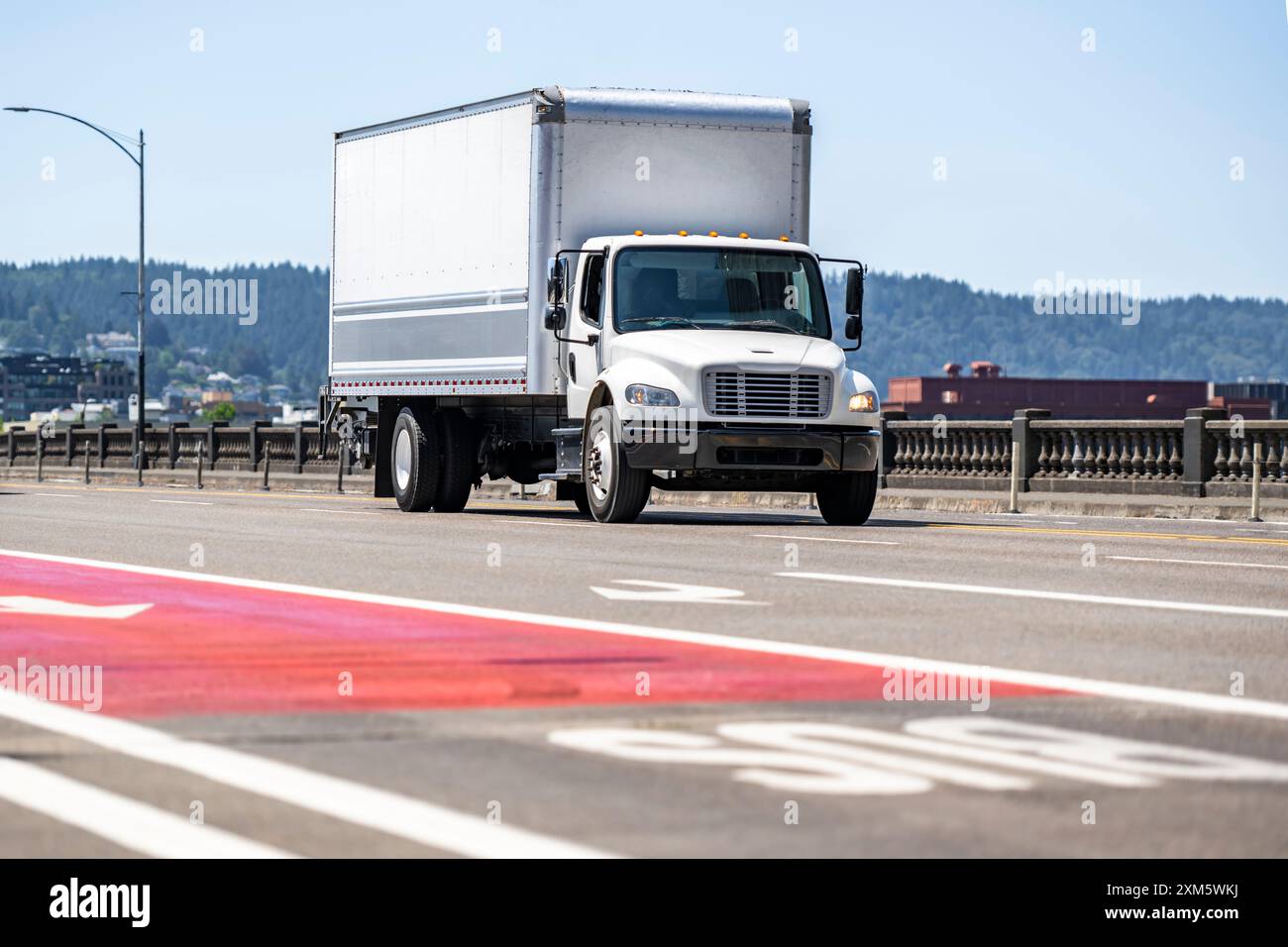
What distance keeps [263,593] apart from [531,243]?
10.9 m

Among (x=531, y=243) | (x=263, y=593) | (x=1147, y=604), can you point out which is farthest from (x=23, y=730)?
(x=531, y=243)

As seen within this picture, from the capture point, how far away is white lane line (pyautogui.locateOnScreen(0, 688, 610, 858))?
17.6 ft

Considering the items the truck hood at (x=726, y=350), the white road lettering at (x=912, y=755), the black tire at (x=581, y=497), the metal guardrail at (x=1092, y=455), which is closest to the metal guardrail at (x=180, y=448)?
the metal guardrail at (x=1092, y=455)

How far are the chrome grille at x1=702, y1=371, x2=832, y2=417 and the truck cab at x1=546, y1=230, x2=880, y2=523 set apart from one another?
1 centimetres

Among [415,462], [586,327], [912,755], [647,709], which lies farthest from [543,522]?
[912,755]

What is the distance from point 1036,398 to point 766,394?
154410 millimetres

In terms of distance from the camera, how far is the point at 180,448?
60.7 m

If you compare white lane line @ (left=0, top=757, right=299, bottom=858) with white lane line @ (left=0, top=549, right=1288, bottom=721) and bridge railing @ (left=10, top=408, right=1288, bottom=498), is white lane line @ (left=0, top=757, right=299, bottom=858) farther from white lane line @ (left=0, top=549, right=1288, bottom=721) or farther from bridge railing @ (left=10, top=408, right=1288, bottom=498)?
bridge railing @ (left=10, top=408, right=1288, bottom=498)

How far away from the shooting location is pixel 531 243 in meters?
23.1

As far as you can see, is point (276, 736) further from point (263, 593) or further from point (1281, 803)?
point (263, 593)

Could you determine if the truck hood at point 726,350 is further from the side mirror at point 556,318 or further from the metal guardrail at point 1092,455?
the metal guardrail at point 1092,455

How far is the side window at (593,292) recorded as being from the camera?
2236cm

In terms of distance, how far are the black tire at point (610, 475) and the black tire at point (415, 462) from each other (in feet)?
13.1
